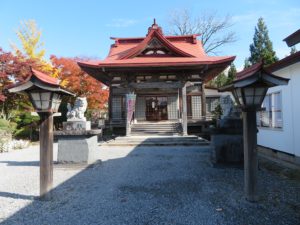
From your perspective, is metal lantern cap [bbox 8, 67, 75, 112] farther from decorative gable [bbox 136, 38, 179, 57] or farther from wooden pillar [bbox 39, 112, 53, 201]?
decorative gable [bbox 136, 38, 179, 57]

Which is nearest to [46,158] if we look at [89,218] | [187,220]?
[89,218]

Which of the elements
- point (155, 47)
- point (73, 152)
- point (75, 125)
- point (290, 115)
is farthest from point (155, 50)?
point (73, 152)

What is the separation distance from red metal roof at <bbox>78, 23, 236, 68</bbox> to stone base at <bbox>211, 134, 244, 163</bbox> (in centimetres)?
549

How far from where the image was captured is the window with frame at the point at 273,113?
651cm

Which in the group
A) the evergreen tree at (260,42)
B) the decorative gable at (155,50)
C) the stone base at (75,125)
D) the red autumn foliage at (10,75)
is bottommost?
the stone base at (75,125)

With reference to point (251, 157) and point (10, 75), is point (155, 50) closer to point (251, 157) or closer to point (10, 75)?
point (10, 75)

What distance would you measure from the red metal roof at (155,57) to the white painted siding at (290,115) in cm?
422

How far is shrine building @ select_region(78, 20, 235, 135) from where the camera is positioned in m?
10.0

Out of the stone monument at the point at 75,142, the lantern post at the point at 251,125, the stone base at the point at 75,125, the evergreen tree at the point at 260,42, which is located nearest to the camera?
the lantern post at the point at 251,125

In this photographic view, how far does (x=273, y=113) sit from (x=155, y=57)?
25.3 feet

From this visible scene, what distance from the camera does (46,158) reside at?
327 cm

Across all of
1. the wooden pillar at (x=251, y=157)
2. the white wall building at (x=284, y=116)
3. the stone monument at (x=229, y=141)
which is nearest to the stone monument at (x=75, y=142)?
the stone monument at (x=229, y=141)

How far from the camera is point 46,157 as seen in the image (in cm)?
327

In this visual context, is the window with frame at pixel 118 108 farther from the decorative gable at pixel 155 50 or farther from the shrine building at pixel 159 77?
the decorative gable at pixel 155 50
